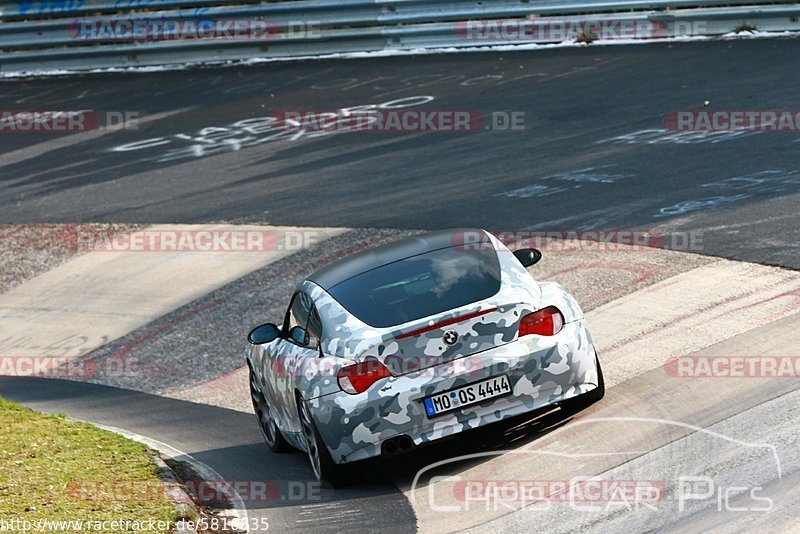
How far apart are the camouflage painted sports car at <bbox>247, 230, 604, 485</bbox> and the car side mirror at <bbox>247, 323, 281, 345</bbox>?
0.49 metres

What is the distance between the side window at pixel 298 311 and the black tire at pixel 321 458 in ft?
2.61

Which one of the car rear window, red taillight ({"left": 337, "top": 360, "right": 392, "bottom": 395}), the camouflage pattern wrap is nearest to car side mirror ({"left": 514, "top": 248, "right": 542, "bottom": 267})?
the car rear window

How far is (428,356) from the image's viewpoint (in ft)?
27.0

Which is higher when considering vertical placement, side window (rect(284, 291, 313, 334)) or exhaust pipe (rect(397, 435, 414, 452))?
side window (rect(284, 291, 313, 334))

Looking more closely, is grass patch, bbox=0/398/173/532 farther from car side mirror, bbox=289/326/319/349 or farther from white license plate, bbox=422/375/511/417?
white license plate, bbox=422/375/511/417

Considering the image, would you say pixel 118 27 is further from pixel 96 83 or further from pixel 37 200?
pixel 37 200

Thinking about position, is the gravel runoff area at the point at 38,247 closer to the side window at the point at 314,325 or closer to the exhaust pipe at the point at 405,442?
the side window at the point at 314,325

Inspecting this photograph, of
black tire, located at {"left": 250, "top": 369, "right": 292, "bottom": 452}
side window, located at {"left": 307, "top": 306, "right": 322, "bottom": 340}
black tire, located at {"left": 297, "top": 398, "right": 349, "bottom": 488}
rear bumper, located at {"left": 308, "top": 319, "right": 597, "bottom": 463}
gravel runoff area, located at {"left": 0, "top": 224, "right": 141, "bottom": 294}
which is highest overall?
side window, located at {"left": 307, "top": 306, "right": 322, "bottom": 340}

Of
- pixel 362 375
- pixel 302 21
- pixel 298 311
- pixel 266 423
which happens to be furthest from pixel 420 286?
pixel 302 21

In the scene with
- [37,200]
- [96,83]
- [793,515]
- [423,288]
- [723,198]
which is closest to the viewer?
[793,515]

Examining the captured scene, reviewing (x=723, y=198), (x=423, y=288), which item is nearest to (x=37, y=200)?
(x=723, y=198)

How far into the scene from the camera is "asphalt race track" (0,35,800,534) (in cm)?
799

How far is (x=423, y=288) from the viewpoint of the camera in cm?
867

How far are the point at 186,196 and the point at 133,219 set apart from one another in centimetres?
109
